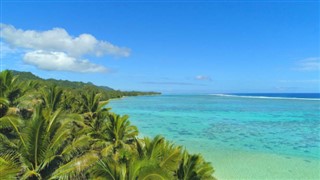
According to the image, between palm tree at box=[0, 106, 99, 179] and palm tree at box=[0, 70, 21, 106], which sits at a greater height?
palm tree at box=[0, 70, 21, 106]

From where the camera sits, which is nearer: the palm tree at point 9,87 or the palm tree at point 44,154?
the palm tree at point 44,154

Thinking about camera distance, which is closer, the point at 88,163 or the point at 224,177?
the point at 88,163

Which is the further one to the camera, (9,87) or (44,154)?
(9,87)

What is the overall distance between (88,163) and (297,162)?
18.1 m

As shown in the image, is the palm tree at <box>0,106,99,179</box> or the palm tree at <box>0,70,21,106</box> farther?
the palm tree at <box>0,70,21,106</box>

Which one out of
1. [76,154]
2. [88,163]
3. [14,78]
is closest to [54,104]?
[14,78]

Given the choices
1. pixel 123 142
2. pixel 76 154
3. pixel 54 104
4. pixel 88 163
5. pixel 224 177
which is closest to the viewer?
pixel 88 163

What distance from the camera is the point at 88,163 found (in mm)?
9453

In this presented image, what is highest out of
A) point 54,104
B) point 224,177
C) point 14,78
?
point 14,78

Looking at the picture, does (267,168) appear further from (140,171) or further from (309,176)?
(140,171)

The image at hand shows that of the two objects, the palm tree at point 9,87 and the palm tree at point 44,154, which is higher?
the palm tree at point 9,87

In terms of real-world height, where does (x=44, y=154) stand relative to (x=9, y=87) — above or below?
below

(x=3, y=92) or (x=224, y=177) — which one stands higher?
(x=3, y=92)

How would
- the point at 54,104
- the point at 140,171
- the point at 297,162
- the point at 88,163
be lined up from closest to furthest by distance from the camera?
the point at 140,171 → the point at 88,163 → the point at 297,162 → the point at 54,104
